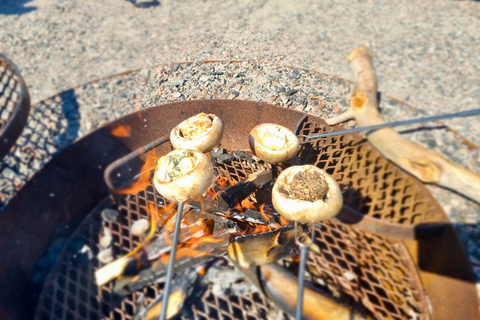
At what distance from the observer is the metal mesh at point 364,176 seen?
2.50 m

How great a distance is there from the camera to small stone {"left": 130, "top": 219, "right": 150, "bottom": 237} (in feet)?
9.12

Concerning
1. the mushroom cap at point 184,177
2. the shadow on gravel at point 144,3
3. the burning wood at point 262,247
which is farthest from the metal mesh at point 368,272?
the shadow on gravel at point 144,3

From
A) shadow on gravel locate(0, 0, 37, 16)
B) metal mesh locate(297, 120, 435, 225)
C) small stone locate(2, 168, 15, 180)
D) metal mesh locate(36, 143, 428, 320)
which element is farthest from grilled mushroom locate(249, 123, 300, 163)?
shadow on gravel locate(0, 0, 37, 16)

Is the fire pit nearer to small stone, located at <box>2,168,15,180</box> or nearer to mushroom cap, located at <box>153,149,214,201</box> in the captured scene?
mushroom cap, located at <box>153,149,214,201</box>

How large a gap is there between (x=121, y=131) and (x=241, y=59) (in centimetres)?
139

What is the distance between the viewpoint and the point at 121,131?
2676 millimetres

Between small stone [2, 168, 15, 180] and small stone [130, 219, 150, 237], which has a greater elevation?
small stone [130, 219, 150, 237]

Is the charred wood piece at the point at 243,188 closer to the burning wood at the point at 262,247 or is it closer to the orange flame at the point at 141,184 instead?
the burning wood at the point at 262,247

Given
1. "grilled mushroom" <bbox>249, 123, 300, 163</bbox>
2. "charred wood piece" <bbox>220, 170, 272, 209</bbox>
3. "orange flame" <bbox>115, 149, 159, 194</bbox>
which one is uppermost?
"grilled mushroom" <bbox>249, 123, 300, 163</bbox>

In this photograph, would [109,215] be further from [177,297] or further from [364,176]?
[364,176]

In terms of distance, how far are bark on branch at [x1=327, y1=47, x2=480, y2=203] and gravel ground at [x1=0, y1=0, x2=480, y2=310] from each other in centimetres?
17

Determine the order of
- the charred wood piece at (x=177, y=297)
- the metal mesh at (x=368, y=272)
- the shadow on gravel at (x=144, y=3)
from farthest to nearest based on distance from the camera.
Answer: the shadow on gravel at (x=144, y=3), the metal mesh at (x=368, y=272), the charred wood piece at (x=177, y=297)

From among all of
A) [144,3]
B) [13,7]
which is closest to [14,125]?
[144,3]

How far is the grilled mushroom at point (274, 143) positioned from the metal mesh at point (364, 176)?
440 mm
